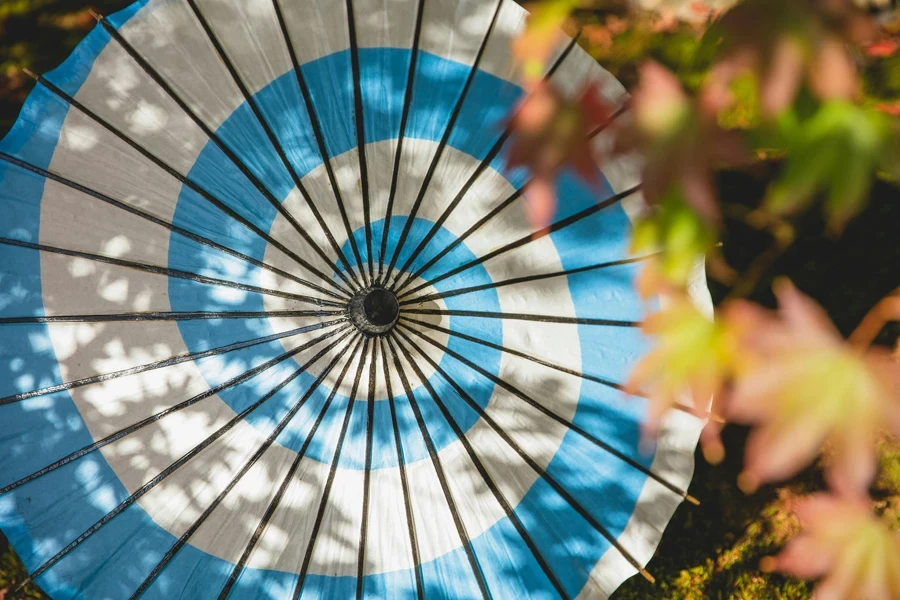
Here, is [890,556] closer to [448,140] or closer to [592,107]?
[592,107]

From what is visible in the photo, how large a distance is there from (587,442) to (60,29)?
4222 millimetres

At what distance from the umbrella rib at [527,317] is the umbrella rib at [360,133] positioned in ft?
0.94

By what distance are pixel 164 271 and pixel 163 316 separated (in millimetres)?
180

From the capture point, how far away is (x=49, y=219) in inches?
88.5

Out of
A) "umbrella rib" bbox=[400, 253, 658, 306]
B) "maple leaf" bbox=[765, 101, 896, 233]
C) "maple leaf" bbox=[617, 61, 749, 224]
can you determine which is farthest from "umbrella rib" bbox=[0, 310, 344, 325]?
"maple leaf" bbox=[765, 101, 896, 233]

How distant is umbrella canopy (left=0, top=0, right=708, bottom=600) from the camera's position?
219cm

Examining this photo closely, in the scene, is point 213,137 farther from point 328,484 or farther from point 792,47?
point 792,47

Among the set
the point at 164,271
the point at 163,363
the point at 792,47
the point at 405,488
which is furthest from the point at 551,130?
the point at 163,363

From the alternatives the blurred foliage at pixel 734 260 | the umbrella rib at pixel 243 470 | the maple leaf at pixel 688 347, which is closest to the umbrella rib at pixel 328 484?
the umbrella rib at pixel 243 470

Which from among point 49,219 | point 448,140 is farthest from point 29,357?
point 448,140

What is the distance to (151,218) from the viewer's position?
225 cm

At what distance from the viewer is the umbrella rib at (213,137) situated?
211 centimetres

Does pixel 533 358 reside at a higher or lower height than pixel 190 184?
lower

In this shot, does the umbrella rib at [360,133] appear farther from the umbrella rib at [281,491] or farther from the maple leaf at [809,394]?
the maple leaf at [809,394]
